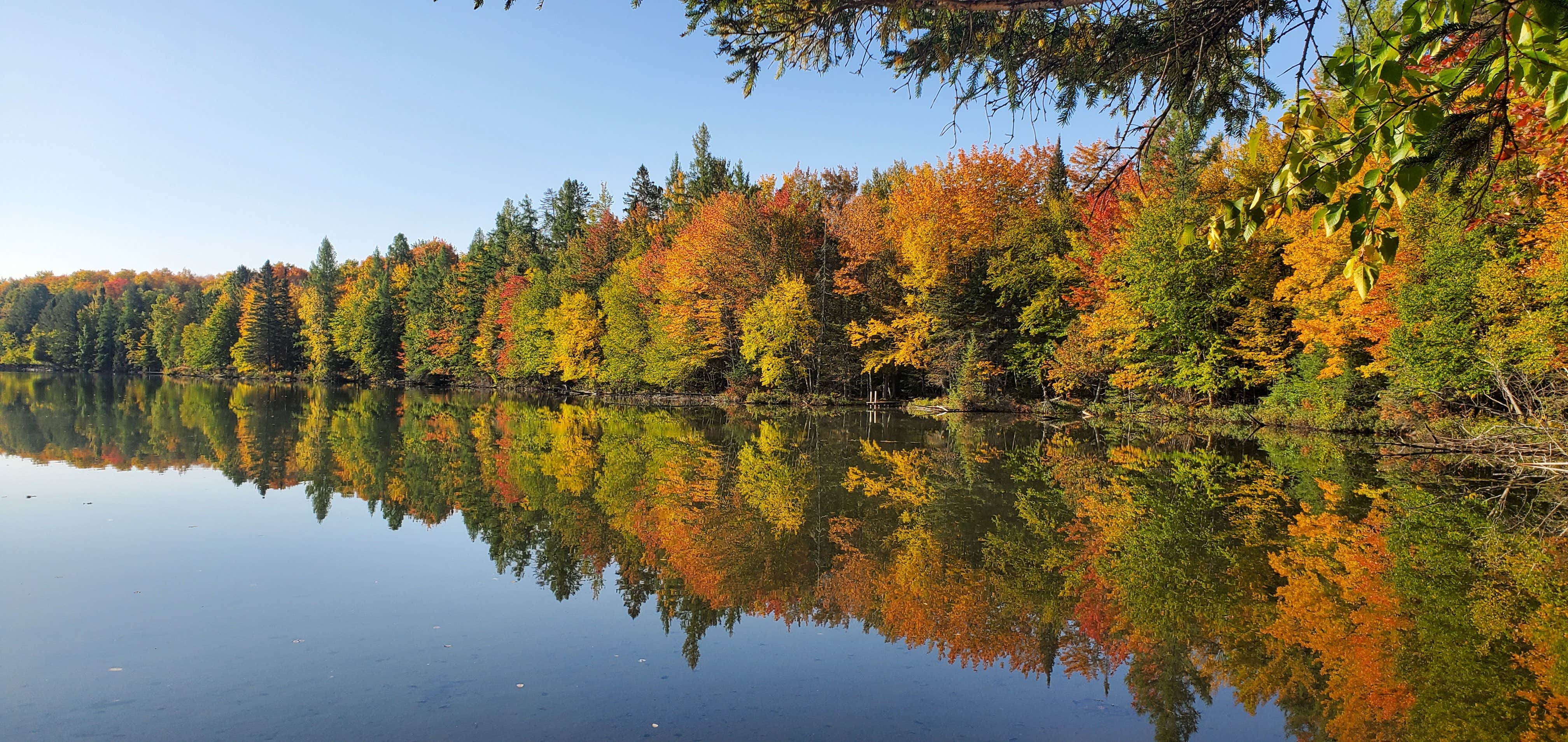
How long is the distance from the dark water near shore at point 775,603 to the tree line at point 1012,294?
298cm

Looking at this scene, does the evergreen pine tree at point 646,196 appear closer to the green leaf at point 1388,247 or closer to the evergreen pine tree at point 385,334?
the evergreen pine tree at point 385,334

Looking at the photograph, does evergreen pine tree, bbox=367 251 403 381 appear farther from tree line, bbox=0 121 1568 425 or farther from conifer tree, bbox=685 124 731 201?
conifer tree, bbox=685 124 731 201

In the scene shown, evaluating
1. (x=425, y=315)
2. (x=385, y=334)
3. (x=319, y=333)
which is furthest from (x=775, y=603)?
(x=319, y=333)

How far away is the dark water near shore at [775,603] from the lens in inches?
190

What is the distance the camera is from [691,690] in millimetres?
5199

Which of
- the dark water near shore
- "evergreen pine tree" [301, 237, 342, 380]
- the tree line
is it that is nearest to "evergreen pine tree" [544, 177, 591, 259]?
the tree line

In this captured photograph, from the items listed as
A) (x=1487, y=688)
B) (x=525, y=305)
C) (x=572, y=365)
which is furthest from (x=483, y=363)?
(x=1487, y=688)

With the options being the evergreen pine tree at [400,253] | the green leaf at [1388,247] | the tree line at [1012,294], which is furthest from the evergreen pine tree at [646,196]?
the green leaf at [1388,247]

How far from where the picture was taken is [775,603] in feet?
22.9

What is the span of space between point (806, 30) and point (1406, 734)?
5698mm

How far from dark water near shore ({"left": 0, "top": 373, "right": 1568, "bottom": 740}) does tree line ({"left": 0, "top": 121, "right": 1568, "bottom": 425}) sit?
2975 mm

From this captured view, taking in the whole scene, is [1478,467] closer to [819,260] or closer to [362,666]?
[362,666]

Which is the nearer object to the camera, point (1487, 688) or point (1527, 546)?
point (1487, 688)

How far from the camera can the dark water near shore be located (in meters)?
4.82
